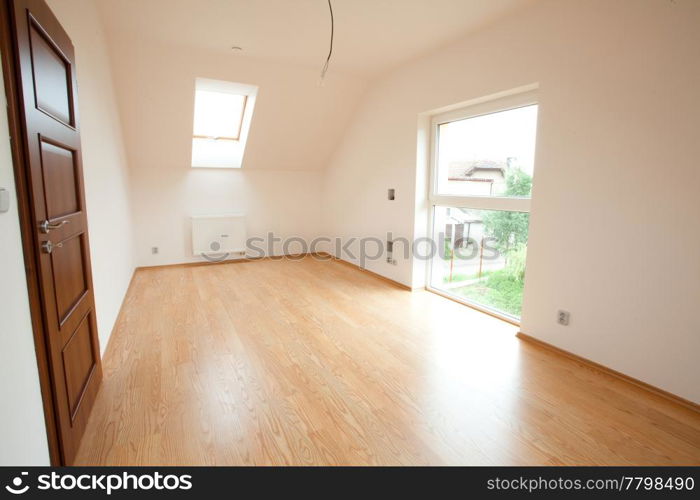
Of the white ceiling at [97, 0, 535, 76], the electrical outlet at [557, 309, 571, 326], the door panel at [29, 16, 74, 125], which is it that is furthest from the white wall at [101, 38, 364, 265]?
the electrical outlet at [557, 309, 571, 326]

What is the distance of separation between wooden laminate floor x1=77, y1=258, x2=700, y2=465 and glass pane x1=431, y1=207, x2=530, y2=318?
309 mm

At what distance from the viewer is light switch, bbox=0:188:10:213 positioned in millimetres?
1118

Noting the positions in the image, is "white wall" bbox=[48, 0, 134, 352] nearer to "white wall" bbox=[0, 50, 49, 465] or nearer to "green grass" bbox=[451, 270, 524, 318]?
"white wall" bbox=[0, 50, 49, 465]

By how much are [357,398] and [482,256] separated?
2.11 meters

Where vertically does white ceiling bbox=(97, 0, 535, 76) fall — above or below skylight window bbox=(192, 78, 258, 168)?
above

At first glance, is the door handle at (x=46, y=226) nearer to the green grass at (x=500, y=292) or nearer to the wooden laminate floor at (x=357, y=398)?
the wooden laminate floor at (x=357, y=398)

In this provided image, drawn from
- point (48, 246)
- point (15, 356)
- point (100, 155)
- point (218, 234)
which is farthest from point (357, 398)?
point (218, 234)

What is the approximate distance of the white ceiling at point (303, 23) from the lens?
8.97 feet

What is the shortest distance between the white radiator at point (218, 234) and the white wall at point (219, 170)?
0.15m

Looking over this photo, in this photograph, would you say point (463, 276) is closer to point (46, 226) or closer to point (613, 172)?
point (613, 172)

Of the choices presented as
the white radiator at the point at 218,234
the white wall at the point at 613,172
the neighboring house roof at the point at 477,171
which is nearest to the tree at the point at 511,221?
the neighboring house roof at the point at 477,171

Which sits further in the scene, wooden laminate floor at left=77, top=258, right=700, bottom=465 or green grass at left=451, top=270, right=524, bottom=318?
green grass at left=451, top=270, right=524, bottom=318
